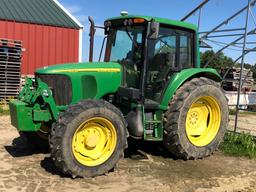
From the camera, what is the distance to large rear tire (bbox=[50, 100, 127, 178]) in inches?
223

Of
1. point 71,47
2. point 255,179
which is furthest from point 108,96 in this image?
point 71,47

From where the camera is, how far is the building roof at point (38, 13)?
17.0 metres

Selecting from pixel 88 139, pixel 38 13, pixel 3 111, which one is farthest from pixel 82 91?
pixel 38 13

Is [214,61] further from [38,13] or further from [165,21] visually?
[165,21]

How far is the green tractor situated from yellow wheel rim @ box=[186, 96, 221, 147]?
17 mm

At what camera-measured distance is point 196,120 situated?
7387mm

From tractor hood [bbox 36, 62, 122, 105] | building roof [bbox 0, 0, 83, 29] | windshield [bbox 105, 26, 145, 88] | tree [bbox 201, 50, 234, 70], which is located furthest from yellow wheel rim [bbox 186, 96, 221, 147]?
building roof [bbox 0, 0, 83, 29]

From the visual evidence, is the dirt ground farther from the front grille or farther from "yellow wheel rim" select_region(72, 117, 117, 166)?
the front grille

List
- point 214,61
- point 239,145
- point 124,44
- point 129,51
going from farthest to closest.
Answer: point 214,61, point 239,145, point 124,44, point 129,51

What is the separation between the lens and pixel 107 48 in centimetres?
746

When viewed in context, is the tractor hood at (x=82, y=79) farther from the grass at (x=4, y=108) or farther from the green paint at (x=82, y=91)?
the grass at (x=4, y=108)

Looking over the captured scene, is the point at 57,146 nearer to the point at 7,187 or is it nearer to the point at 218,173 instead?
the point at 7,187

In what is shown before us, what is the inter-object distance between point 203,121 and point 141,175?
190 centimetres

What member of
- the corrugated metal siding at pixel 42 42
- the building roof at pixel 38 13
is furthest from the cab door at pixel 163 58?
the building roof at pixel 38 13
